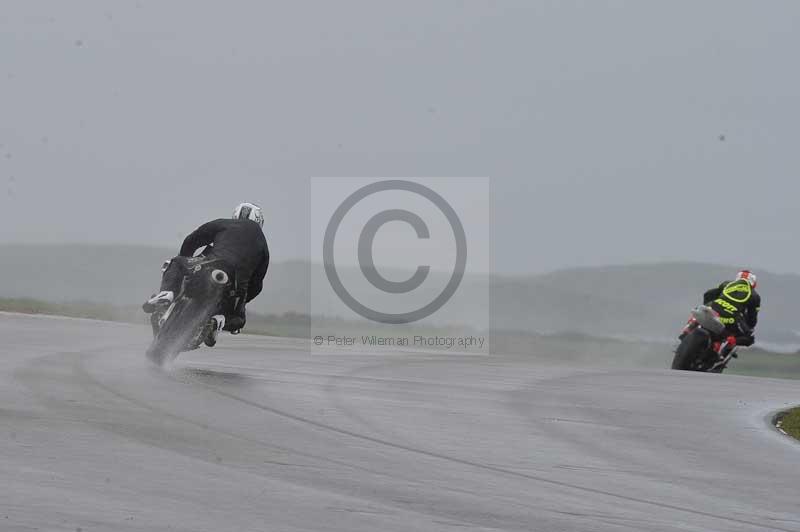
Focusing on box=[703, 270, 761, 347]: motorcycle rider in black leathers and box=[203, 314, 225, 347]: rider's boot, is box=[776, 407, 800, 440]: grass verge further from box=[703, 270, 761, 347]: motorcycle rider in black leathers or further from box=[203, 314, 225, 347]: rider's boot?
box=[703, 270, 761, 347]: motorcycle rider in black leathers

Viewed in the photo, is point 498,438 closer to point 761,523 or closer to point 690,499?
point 690,499

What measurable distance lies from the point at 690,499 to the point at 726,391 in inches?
277

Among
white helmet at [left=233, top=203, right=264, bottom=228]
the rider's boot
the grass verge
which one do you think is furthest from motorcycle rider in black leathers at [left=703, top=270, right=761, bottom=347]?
the rider's boot

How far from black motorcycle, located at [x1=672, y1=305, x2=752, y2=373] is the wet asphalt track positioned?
4.35 meters

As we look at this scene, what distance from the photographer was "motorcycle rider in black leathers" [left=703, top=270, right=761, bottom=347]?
64.2 feet

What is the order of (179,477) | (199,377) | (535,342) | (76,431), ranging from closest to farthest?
(179,477), (76,431), (199,377), (535,342)

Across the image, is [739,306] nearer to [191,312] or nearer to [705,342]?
[705,342]

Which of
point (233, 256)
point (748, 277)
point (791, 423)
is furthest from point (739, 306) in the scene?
point (233, 256)

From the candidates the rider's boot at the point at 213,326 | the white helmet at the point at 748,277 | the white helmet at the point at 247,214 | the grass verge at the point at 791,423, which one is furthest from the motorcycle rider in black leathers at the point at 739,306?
the rider's boot at the point at 213,326

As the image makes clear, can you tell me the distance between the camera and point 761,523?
23.8ft

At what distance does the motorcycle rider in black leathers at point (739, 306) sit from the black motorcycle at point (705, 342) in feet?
0.13

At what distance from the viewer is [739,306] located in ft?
64.6

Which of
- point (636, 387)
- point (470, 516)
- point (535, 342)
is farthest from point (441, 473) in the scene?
point (535, 342)

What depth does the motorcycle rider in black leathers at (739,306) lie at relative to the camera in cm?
1958
